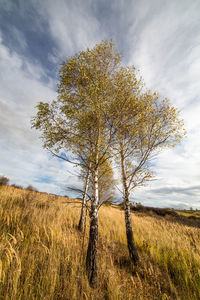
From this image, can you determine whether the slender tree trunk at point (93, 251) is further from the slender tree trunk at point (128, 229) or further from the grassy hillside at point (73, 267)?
the slender tree trunk at point (128, 229)

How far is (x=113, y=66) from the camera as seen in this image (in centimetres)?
520

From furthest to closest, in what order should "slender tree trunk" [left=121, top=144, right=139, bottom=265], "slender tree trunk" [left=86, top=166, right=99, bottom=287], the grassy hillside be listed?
"slender tree trunk" [left=121, top=144, right=139, bottom=265], "slender tree trunk" [left=86, top=166, right=99, bottom=287], the grassy hillside

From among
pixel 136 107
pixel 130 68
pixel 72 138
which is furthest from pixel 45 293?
pixel 130 68

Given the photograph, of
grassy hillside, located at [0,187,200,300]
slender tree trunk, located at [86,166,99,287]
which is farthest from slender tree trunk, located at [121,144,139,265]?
slender tree trunk, located at [86,166,99,287]

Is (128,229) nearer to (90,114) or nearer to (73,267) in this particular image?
(73,267)

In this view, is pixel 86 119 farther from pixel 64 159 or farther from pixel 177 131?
pixel 177 131

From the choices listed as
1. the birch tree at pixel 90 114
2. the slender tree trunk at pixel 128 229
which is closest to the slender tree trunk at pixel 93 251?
the birch tree at pixel 90 114

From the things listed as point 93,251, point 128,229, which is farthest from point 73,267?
point 128,229

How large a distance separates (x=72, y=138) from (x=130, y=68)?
3.93 metres

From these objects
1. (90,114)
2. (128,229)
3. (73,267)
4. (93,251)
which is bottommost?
(73,267)

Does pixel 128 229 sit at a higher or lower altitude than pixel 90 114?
lower

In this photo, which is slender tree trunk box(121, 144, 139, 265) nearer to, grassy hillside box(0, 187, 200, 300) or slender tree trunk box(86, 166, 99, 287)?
grassy hillside box(0, 187, 200, 300)

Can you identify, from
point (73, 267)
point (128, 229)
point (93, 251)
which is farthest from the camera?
point (128, 229)

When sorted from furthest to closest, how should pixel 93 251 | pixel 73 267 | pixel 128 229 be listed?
1. pixel 128 229
2. pixel 93 251
3. pixel 73 267
